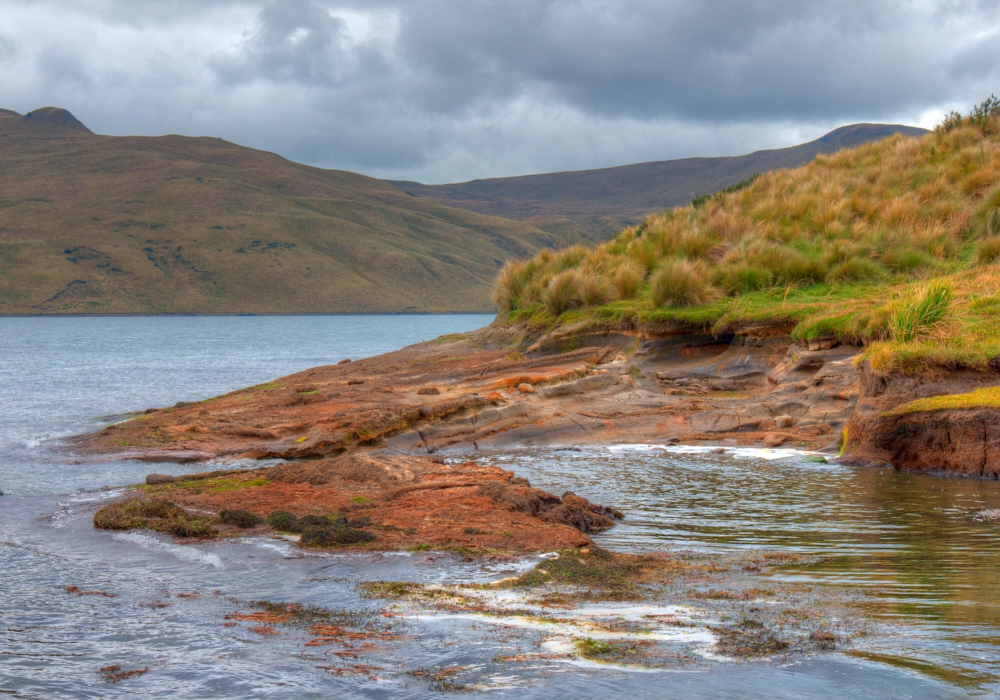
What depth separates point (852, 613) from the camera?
574 cm

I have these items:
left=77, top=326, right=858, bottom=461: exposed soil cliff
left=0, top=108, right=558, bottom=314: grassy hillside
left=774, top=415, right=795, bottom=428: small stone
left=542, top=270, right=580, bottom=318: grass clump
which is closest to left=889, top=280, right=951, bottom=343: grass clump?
left=77, top=326, right=858, bottom=461: exposed soil cliff

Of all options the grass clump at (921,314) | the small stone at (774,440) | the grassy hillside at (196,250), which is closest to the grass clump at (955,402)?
the grass clump at (921,314)

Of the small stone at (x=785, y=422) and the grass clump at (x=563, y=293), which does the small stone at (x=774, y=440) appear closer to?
the small stone at (x=785, y=422)

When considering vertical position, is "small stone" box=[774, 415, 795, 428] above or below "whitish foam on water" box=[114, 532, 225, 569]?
above

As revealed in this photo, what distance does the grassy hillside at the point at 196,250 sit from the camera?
451ft

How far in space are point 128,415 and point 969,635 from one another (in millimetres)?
20562

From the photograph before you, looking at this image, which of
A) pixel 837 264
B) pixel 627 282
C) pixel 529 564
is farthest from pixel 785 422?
pixel 529 564

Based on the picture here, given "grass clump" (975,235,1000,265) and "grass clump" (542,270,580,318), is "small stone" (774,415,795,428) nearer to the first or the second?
"grass clump" (975,235,1000,265)

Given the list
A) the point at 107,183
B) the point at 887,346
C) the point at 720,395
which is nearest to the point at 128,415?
→ the point at 720,395

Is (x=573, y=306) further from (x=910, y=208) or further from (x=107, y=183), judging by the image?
(x=107, y=183)

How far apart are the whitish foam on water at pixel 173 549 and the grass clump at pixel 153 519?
209mm

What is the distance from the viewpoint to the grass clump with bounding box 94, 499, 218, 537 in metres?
8.52

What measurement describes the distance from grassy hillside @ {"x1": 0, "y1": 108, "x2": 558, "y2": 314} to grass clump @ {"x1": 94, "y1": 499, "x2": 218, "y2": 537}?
135136 millimetres

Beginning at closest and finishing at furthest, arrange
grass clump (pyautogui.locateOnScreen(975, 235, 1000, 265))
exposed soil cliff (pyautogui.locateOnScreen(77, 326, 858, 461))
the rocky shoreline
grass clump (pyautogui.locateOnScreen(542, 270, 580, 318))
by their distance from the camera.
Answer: the rocky shoreline → exposed soil cliff (pyautogui.locateOnScreen(77, 326, 858, 461)) → grass clump (pyautogui.locateOnScreen(975, 235, 1000, 265)) → grass clump (pyautogui.locateOnScreen(542, 270, 580, 318))
